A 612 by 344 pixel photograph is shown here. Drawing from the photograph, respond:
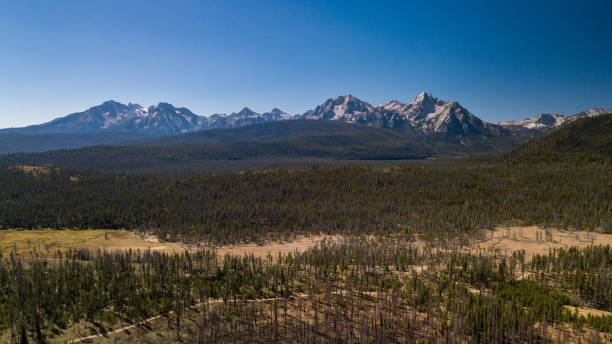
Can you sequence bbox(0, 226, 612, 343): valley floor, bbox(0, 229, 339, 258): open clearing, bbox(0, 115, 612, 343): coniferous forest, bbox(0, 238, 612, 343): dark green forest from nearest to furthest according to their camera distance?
1. bbox(0, 226, 612, 343): valley floor
2. bbox(0, 238, 612, 343): dark green forest
3. bbox(0, 115, 612, 343): coniferous forest
4. bbox(0, 229, 339, 258): open clearing

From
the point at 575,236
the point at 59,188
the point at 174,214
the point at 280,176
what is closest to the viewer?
the point at 575,236

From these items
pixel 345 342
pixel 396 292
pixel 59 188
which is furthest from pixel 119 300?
pixel 59 188

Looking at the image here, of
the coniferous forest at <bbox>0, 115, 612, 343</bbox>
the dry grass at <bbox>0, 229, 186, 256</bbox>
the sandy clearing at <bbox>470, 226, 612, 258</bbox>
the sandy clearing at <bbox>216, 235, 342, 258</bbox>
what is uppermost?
the coniferous forest at <bbox>0, 115, 612, 343</bbox>

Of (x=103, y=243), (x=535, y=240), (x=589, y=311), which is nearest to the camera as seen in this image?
(x=589, y=311)

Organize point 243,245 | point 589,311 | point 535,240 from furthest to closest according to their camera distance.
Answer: point 243,245, point 535,240, point 589,311

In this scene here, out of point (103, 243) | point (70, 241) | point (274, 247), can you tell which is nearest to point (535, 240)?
point (274, 247)

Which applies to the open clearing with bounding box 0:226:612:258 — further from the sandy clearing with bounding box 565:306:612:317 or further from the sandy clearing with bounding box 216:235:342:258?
the sandy clearing with bounding box 565:306:612:317

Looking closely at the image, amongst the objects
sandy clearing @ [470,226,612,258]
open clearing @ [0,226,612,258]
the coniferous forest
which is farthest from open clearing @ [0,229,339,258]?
sandy clearing @ [470,226,612,258]

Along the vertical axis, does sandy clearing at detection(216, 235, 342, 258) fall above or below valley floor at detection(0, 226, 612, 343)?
below

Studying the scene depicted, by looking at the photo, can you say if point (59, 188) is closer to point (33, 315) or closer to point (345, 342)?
point (33, 315)

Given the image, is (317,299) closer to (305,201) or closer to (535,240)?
(535,240)

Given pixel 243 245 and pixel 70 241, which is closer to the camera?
pixel 243 245
